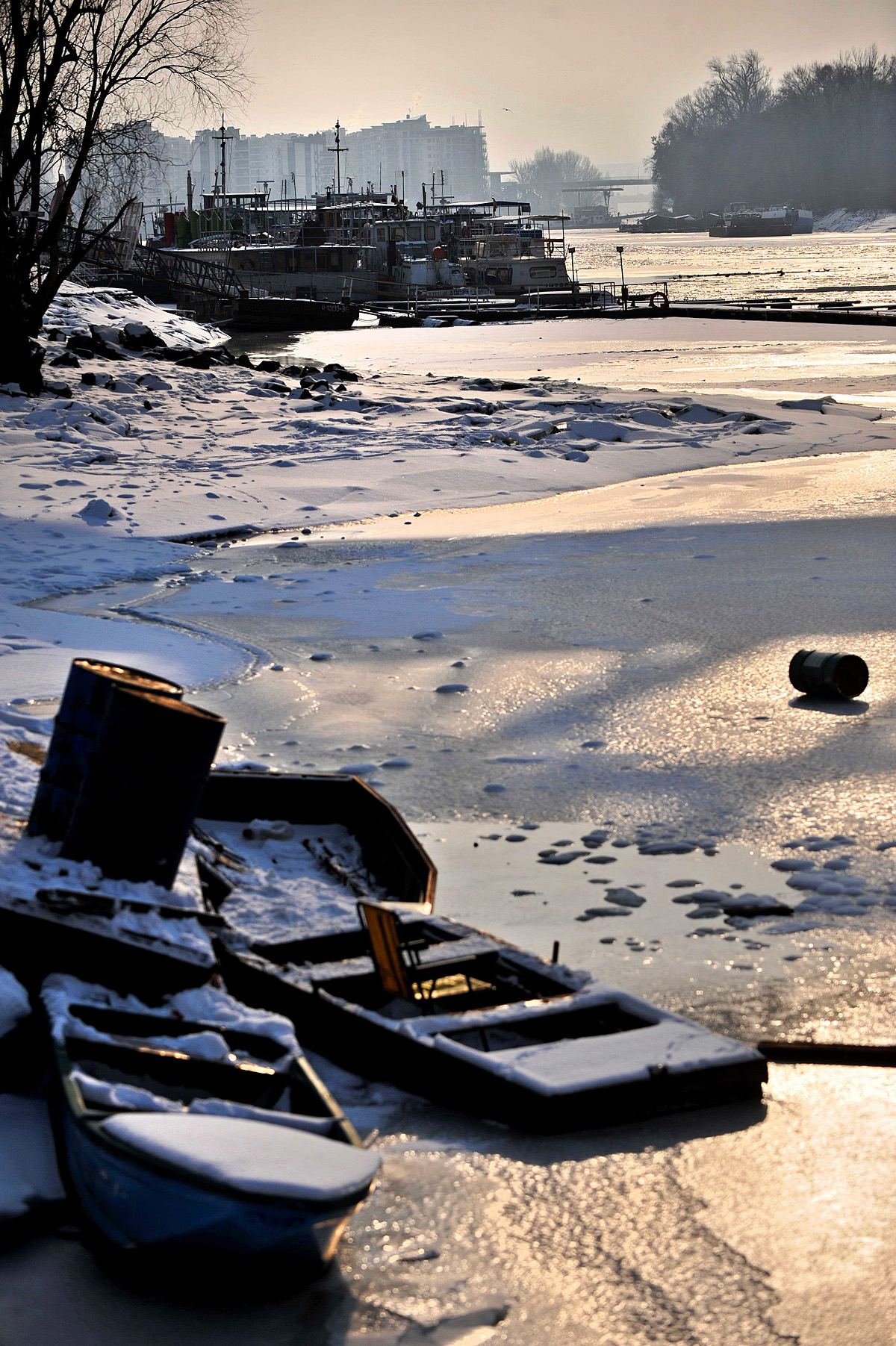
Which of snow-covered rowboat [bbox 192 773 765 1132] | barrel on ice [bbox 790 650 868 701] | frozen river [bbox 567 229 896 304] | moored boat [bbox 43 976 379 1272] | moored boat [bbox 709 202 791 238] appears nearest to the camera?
moored boat [bbox 43 976 379 1272]

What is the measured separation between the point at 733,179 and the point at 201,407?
182 meters

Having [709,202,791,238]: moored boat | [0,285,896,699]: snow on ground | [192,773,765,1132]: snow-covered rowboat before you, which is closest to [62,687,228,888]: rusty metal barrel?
[192,773,765,1132]: snow-covered rowboat

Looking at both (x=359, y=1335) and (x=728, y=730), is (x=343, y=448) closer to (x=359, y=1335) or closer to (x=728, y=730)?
(x=728, y=730)

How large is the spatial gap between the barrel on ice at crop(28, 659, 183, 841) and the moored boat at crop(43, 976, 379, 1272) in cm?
85

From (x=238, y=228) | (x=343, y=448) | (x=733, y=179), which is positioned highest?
(x=733, y=179)

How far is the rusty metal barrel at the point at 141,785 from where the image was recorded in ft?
12.5

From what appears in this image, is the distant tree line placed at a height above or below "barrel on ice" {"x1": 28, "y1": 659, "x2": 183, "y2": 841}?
above

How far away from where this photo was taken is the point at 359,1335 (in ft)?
8.80

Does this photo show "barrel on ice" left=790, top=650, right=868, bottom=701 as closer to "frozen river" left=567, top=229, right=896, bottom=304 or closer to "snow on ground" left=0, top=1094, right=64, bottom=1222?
"snow on ground" left=0, top=1094, right=64, bottom=1222

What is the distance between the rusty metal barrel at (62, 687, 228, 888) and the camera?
150 inches

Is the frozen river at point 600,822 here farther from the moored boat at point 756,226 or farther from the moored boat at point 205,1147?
the moored boat at point 756,226

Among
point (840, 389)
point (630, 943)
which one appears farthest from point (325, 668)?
point (840, 389)

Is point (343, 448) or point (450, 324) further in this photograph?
point (450, 324)

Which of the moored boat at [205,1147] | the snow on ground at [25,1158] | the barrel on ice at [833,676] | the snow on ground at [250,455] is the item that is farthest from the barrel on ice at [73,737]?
the barrel on ice at [833,676]
